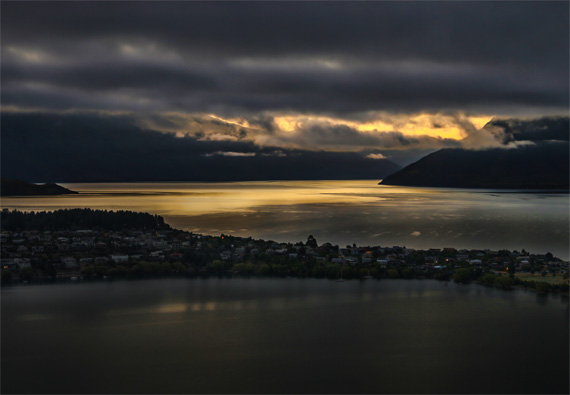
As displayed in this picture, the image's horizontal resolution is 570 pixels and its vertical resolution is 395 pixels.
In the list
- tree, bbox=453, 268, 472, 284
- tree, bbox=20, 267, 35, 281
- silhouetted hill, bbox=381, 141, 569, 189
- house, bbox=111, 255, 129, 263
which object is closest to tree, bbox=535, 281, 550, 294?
tree, bbox=453, 268, 472, 284

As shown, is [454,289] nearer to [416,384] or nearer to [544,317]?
[544,317]

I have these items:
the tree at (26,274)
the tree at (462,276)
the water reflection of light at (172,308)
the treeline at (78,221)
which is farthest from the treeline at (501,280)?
the treeline at (78,221)

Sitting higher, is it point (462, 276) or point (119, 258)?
point (119, 258)

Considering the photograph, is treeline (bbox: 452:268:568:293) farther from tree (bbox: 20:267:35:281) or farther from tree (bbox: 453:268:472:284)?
tree (bbox: 20:267:35:281)

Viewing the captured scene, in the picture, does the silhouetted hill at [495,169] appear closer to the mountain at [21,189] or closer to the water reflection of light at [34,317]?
the mountain at [21,189]

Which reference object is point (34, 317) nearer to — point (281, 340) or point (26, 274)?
point (26, 274)

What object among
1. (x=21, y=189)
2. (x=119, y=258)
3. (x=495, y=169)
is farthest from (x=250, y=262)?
(x=495, y=169)
